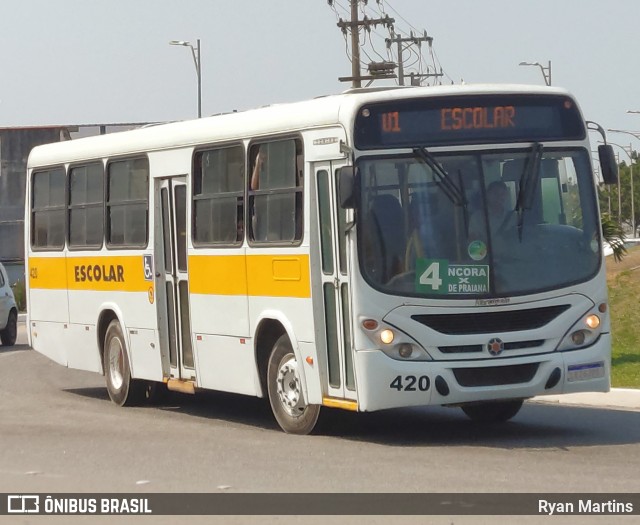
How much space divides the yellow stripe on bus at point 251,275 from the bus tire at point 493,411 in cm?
230

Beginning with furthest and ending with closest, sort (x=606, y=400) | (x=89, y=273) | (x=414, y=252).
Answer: (x=89, y=273) < (x=606, y=400) < (x=414, y=252)

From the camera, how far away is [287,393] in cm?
1436

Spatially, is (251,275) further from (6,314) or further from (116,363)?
(6,314)

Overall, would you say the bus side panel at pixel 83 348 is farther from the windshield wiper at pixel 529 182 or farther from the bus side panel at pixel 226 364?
the windshield wiper at pixel 529 182

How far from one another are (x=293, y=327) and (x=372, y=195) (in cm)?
161

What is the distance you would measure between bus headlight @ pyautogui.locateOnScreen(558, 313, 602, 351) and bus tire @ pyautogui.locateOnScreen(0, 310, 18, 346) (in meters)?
19.5

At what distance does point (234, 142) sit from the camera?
49.9ft

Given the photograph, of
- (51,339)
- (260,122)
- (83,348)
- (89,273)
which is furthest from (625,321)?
(260,122)

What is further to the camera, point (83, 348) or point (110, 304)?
point (83, 348)

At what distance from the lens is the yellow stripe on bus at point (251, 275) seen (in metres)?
13.9

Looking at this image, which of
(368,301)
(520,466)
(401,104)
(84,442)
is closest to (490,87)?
(401,104)

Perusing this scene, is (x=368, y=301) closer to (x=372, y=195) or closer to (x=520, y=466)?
(x=372, y=195)

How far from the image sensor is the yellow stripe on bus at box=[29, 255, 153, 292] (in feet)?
57.3

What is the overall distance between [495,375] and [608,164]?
7.37ft
